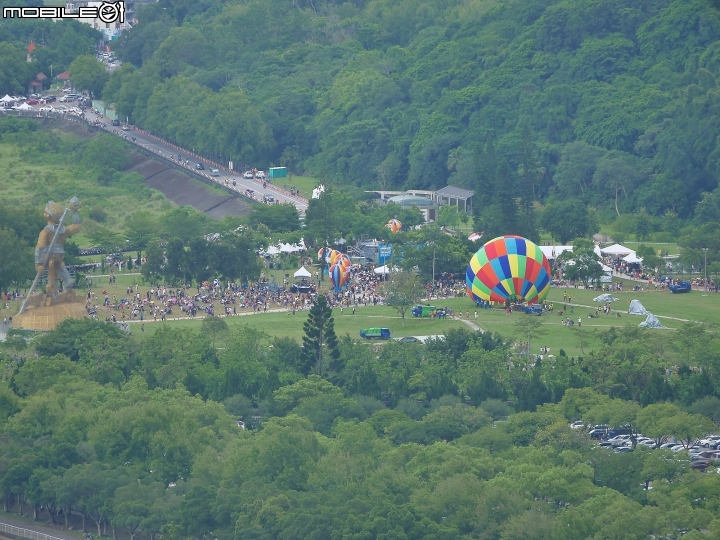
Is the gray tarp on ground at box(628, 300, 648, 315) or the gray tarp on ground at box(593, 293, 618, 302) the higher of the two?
the gray tarp on ground at box(593, 293, 618, 302)

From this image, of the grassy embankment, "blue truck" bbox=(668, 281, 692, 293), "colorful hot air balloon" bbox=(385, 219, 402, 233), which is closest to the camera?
"blue truck" bbox=(668, 281, 692, 293)

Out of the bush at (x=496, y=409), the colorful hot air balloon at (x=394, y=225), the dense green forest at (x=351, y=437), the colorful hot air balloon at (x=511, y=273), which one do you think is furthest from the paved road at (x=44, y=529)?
the colorful hot air balloon at (x=394, y=225)

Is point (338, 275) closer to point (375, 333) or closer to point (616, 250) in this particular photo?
point (375, 333)

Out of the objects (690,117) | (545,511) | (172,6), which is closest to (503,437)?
(545,511)

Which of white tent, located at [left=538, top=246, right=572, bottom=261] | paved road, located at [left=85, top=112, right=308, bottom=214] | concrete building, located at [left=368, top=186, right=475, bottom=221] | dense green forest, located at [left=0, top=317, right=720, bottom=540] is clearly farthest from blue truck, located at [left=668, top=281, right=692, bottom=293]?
concrete building, located at [left=368, top=186, right=475, bottom=221]

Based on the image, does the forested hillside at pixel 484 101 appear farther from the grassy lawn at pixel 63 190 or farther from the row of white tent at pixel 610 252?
the row of white tent at pixel 610 252

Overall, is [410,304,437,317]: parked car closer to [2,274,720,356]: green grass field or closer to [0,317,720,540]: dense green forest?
[2,274,720,356]: green grass field

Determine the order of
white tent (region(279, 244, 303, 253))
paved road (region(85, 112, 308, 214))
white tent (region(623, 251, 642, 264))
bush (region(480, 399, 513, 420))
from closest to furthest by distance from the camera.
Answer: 1. bush (region(480, 399, 513, 420))
2. white tent (region(623, 251, 642, 264))
3. white tent (region(279, 244, 303, 253))
4. paved road (region(85, 112, 308, 214))

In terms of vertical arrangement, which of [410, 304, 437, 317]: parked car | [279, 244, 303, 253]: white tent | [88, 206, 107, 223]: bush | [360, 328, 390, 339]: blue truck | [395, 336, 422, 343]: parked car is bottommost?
[395, 336, 422, 343]: parked car
